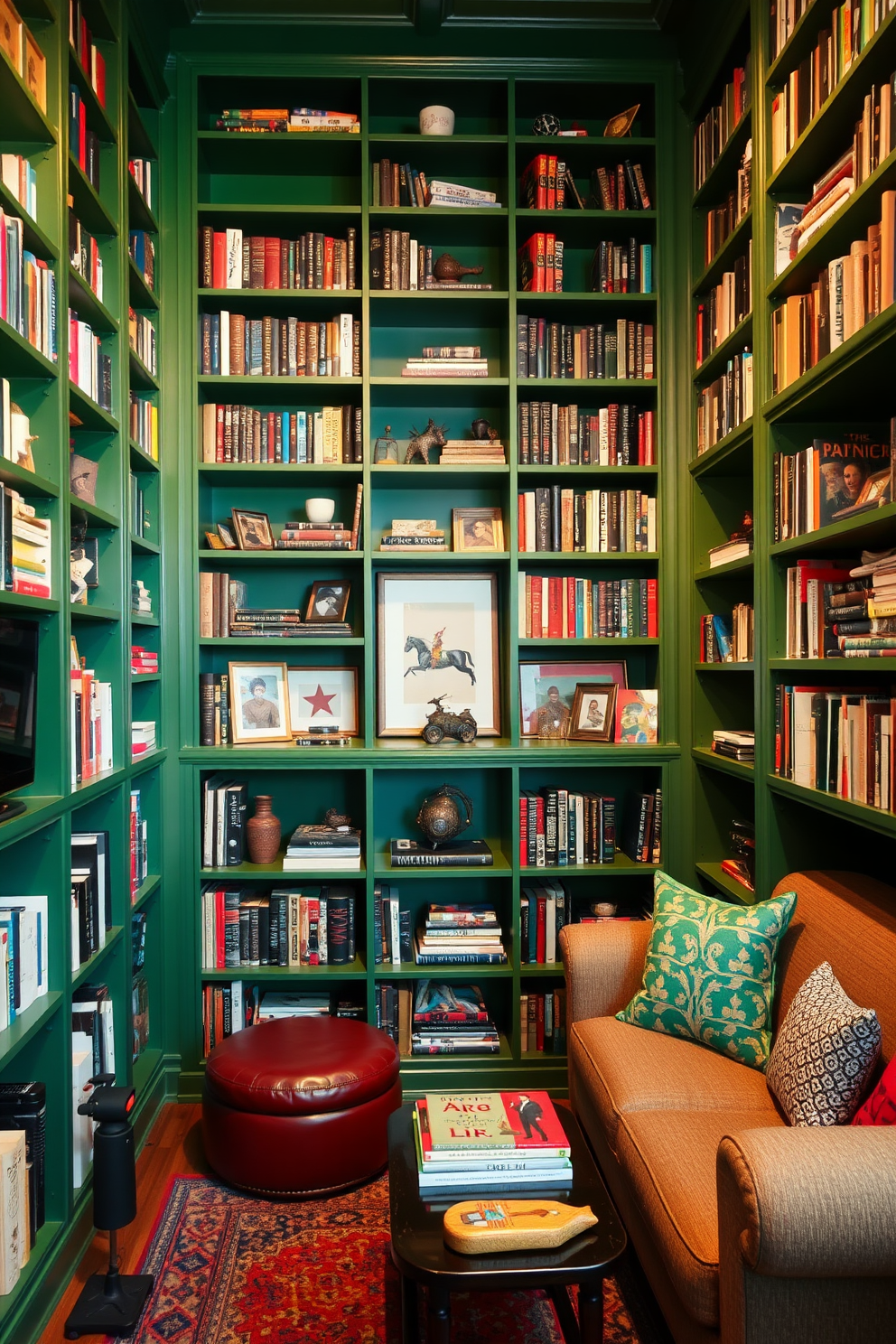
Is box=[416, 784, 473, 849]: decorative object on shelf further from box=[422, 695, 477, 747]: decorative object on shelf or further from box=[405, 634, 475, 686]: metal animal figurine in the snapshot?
box=[405, 634, 475, 686]: metal animal figurine

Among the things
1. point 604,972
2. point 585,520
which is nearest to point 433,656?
point 585,520

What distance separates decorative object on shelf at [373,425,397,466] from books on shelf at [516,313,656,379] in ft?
1.65

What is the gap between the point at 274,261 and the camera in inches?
116

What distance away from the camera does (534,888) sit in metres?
3.02

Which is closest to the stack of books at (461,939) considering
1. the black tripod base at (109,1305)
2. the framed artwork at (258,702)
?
the framed artwork at (258,702)

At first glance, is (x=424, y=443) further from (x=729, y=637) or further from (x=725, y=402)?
(x=729, y=637)

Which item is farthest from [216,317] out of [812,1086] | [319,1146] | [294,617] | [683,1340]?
[683,1340]

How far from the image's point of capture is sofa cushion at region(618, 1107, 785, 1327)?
54.7 inches

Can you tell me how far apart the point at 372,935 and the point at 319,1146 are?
72 cm

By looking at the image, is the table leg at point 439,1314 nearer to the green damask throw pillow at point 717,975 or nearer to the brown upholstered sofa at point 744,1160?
the brown upholstered sofa at point 744,1160

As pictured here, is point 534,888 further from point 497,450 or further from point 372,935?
point 497,450

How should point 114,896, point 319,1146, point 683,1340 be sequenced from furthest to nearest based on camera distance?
point 114,896
point 319,1146
point 683,1340

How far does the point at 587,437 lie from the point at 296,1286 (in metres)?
2.54

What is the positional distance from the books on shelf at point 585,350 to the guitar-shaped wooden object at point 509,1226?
242 cm
